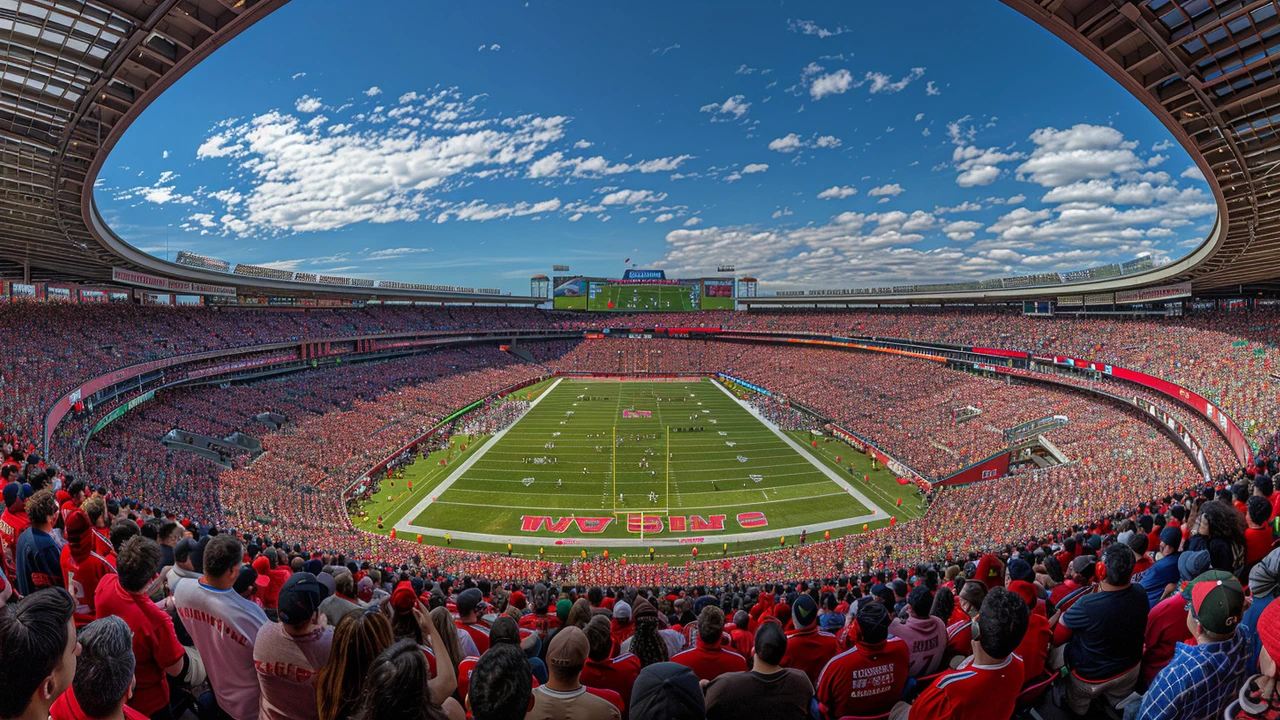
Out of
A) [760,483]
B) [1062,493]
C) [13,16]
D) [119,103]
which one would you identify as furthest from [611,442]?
[13,16]

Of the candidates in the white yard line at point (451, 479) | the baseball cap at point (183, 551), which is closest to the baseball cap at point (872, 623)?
the baseball cap at point (183, 551)

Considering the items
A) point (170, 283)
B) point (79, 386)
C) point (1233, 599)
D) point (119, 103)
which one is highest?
point (119, 103)

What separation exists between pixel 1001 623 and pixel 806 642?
2.10 metres

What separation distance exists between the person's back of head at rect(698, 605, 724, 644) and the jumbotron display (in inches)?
3490

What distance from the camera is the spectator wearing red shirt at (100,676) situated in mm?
2215

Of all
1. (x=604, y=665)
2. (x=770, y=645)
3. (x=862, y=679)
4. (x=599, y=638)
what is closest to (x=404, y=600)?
(x=599, y=638)

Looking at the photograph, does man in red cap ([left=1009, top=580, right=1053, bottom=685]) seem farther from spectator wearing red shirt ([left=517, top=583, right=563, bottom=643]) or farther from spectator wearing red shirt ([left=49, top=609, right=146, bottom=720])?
spectator wearing red shirt ([left=49, top=609, right=146, bottom=720])

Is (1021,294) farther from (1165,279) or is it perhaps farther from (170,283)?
(170,283)

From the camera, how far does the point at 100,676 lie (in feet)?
7.33

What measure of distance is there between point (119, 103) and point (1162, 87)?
76.3 ft

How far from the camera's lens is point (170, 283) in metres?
37.9

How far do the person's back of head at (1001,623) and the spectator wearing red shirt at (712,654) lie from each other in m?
1.71

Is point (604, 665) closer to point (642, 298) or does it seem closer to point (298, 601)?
point (298, 601)

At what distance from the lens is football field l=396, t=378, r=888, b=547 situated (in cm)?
2495
